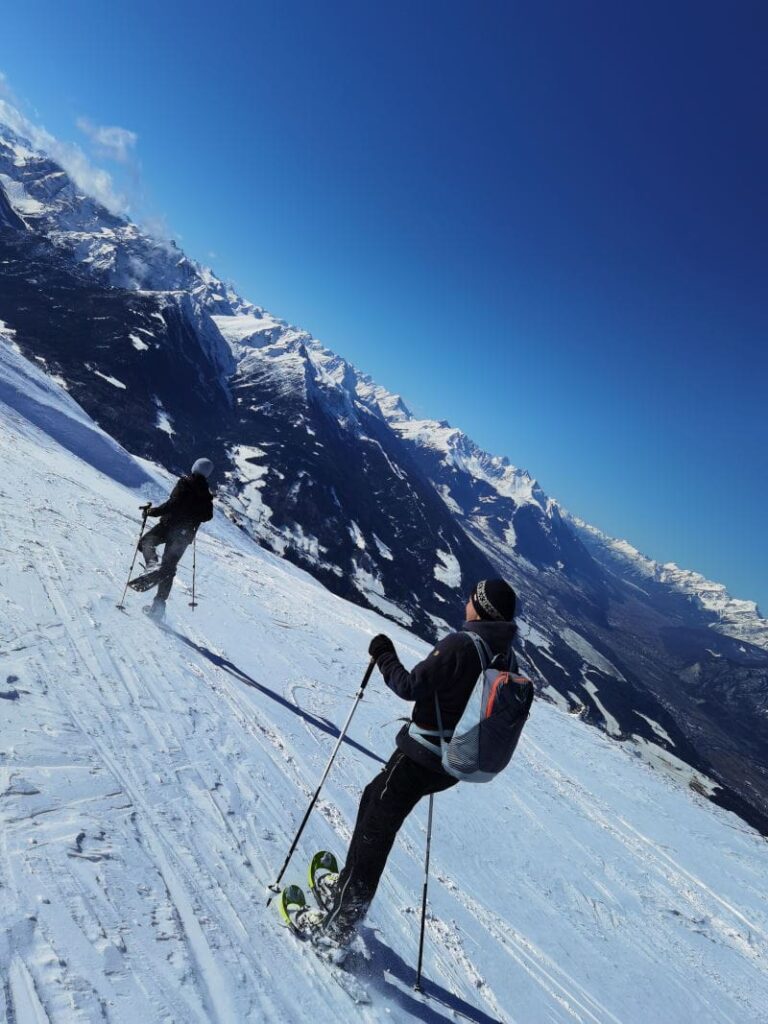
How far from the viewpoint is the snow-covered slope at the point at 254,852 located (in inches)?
146

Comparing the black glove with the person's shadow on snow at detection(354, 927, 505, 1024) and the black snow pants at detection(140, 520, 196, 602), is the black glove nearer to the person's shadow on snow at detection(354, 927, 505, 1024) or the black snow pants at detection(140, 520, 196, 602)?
the person's shadow on snow at detection(354, 927, 505, 1024)

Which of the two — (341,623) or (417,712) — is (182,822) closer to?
(417,712)

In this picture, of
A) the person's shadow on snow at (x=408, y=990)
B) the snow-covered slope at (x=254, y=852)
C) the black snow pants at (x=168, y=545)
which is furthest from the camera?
the black snow pants at (x=168, y=545)

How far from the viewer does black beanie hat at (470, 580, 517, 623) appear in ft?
14.5

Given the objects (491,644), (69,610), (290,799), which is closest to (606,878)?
(290,799)

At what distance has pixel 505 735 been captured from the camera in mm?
3895

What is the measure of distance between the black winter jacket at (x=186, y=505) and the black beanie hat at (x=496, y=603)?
7.73 metres

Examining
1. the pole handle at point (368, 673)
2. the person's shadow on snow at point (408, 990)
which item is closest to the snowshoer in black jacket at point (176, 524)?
the pole handle at point (368, 673)

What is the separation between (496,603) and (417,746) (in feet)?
4.41

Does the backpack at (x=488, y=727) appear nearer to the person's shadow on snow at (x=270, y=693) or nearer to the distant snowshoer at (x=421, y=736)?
the distant snowshoer at (x=421, y=736)

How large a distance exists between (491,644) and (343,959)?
2.88m

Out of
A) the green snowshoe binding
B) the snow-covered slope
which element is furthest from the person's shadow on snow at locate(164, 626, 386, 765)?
the green snowshoe binding

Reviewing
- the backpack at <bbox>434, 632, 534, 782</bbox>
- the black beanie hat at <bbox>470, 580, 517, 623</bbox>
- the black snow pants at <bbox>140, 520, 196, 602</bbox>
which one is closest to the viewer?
the backpack at <bbox>434, 632, 534, 782</bbox>

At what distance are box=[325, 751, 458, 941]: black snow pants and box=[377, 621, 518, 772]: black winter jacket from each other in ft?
0.59
